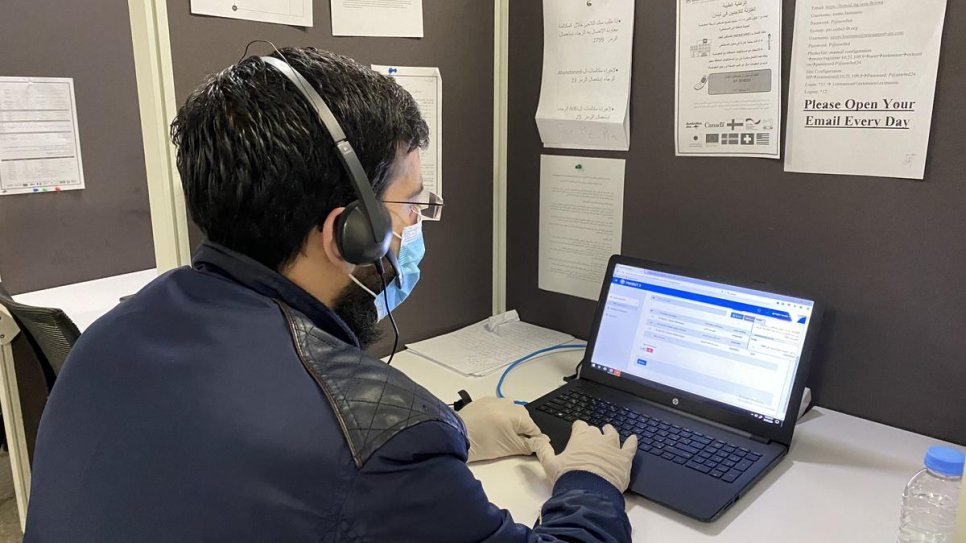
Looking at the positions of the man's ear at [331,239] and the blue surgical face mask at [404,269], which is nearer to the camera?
the man's ear at [331,239]

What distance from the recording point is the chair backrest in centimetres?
131

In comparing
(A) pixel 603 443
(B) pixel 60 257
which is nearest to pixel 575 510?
(A) pixel 603 443

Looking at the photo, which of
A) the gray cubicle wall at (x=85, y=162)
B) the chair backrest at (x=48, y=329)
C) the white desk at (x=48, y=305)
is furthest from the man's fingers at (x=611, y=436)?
the gray cubicle wall at (x=85, y=162)

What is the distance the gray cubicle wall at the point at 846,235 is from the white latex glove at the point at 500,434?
1.67 feet

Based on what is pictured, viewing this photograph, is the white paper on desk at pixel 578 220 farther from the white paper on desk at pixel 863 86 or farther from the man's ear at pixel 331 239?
the man's ear at pixel 331 239

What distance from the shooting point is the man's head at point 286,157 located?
0.70 meters

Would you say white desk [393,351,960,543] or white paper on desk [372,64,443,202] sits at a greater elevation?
white paper on desk [372,64,443,202]

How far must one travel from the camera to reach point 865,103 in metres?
1.09

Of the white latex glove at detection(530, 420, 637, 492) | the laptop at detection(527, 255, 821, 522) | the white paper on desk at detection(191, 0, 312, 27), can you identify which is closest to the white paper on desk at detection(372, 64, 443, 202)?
the white paper on desk at detection(191, 0, 312, 27)

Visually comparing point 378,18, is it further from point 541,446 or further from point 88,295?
point 88,295

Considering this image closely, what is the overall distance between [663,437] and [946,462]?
15.0 inches

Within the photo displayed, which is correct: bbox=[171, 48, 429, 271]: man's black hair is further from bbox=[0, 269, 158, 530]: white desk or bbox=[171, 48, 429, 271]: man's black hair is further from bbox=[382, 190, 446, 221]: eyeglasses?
bbox=[0, 269, 158, 530]: white desk

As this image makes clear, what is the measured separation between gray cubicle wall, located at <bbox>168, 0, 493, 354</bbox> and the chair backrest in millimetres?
580

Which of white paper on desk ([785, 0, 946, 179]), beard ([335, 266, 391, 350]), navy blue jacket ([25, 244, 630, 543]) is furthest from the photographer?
white paper on desk ([785, 0, 946, 179])
